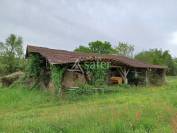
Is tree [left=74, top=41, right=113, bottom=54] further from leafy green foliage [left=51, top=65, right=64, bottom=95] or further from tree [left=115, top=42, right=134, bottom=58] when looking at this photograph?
leafy green foliage [left=51, top=65, right=64, bottom=95]

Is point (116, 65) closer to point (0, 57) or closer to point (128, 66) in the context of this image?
point (128, 66)

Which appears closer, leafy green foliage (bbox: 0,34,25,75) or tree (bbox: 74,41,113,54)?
leafy green foliage (bbox: 0,34,25,75)

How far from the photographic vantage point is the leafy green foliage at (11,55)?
4888cm

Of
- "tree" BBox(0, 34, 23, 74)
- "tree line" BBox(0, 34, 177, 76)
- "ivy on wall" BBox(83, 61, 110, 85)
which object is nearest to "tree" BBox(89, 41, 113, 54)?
"tree line" BBox(0, 34, 177, 76)

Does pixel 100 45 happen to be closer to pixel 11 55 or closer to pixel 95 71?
pixel 11 55

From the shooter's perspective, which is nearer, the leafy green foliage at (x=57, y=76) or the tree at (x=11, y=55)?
the leafy green foliage at (x=57, y=76)

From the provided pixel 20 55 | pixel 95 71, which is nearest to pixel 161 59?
pixel 20 55

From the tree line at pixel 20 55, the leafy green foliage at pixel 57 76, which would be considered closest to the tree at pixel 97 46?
the tree line at pixel 20 55

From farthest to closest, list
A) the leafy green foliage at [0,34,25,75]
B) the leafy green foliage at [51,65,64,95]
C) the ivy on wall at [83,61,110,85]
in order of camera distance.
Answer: the leafy green foliage at [0,34,25,75] < the ivy on wall at [83,61,110,85] < the leafy green foliage at [51,65,64,95]

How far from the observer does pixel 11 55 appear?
177 ft

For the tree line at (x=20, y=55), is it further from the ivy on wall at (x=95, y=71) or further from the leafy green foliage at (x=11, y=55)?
the ivy on wall at (x=95, y=71)

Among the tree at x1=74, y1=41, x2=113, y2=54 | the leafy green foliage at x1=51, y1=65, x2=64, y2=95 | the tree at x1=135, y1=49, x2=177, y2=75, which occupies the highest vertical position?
the tree at x1=74, y1=41, x2=113, y2=54

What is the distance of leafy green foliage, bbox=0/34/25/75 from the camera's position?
48.9 m

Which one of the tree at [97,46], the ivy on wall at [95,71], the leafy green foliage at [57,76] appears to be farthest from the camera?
the tree at [97,46]
